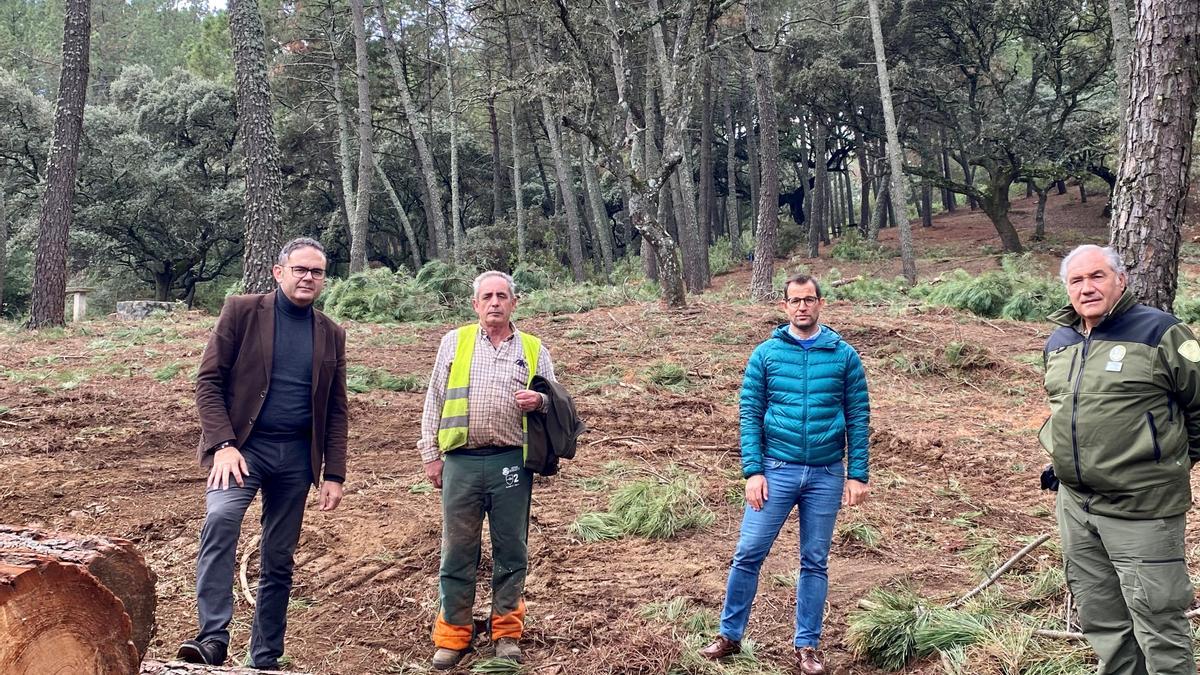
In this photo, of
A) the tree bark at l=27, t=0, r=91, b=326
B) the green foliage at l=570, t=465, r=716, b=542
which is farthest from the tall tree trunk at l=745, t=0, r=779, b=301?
the tree bark at l=27, t=0, r=91, b=326

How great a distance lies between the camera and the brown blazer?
Result: 11.7 ft

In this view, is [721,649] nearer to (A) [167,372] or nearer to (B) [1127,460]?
(B) [1127,460]

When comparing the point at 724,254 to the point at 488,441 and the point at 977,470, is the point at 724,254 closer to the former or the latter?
the point at 977,470

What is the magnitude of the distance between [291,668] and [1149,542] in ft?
11.8

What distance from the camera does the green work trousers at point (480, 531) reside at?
3.83 metres

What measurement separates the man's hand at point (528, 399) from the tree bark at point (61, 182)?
14.1 metres

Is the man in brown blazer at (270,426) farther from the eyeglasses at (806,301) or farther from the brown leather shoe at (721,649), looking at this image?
the eyeglasses at (806,301)

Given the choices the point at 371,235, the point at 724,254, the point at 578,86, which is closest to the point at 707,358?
the point at 578,86

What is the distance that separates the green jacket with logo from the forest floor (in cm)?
120

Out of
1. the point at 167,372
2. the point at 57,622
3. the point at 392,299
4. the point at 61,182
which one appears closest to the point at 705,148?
the point at 392,299

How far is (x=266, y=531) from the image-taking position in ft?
12.3

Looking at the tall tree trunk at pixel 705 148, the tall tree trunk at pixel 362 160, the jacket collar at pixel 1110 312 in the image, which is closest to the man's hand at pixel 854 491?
the jacket collar at pixel 1110 312

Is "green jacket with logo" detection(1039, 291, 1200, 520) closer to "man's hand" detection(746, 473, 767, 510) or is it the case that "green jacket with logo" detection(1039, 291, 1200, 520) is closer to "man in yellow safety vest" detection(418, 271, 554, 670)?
"man's hand" detection(746, 473, 767, 510)

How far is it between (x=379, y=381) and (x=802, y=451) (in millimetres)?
7429
